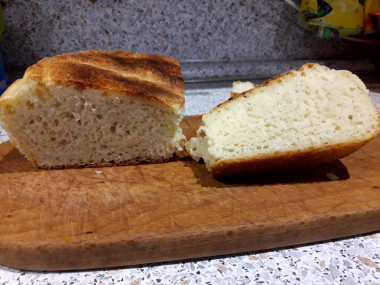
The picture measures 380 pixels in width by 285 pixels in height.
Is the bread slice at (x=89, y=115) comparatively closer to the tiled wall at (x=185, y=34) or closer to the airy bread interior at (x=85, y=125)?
the airy bread interior at (x=85, y=125)

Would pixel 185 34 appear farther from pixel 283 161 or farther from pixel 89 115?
pixel 283 161

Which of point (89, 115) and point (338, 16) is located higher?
point (338, 16)

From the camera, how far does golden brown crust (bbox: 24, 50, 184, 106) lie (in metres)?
1.69

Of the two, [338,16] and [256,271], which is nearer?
[256,271]

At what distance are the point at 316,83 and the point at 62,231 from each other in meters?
1.42

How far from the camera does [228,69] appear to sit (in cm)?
356

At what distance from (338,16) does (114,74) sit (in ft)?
8.23

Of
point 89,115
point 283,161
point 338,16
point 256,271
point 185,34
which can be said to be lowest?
point 256,271

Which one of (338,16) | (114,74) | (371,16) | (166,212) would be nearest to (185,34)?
A: (338,16)

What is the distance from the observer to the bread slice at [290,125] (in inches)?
63.5

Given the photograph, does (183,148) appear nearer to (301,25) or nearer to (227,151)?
(227,151)

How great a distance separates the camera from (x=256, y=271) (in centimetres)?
118

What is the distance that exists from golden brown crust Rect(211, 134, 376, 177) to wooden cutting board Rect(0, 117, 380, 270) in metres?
0.05

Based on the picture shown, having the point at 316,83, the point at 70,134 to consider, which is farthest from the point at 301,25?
the point at 70,134
